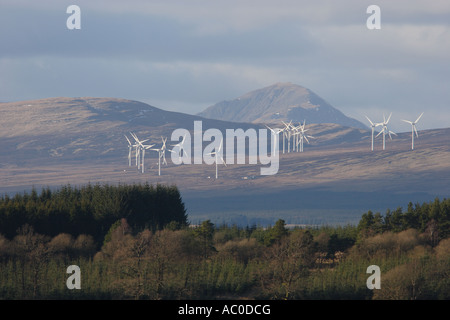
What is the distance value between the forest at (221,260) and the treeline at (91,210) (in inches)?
6.9

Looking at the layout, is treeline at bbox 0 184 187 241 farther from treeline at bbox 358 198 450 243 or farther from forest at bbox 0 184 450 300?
treeline at bbox 358 198 450 243

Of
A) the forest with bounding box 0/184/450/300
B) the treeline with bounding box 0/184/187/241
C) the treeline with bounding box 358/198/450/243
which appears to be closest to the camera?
the forest with bounding box 0/184/450/300

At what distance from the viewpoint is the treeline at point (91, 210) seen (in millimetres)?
89625

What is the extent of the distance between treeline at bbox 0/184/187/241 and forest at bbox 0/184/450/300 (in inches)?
6.9

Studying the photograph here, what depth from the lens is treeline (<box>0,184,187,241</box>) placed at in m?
89.6

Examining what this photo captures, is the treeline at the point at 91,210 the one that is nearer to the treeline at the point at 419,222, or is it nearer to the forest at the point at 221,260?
the forest at the point at 221,260

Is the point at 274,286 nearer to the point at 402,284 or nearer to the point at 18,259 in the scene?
the point at 402,284

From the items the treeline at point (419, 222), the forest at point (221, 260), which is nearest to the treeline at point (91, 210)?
the forest at point (221, 260)

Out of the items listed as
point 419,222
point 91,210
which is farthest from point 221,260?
point 91,210

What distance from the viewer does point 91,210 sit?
9856cm

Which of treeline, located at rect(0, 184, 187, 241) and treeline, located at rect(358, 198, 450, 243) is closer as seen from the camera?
treeline, located at rect(358, 198, 450, 243)

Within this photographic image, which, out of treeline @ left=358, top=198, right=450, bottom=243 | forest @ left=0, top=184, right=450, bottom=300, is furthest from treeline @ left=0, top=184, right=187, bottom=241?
treeline @ left=358, top=198, right=450, bottom=243

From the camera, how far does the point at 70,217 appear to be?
309 ft

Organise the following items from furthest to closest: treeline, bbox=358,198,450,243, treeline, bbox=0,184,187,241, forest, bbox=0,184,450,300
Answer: treeline, bbox=0,184,187,241 → treeline, bbox=358,198,450,243 → forest, bbox=0,184,450,300
